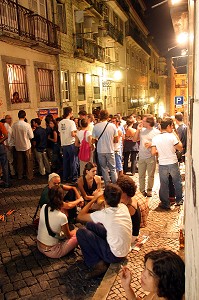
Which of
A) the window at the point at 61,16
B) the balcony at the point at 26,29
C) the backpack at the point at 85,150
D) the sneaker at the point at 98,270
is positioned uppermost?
the window at the point at 61,16

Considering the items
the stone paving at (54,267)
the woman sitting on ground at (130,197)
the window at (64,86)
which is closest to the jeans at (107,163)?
the stone paving at (54,267)

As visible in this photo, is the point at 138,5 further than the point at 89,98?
Yes

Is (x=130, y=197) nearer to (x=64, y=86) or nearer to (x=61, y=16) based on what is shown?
(x=64, y=86)

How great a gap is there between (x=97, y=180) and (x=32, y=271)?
233 centimetres

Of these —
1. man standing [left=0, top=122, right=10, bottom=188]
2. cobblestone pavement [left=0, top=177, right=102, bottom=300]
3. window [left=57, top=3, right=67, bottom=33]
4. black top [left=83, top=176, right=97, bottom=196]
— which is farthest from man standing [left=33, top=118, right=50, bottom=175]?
window [left=57, top=3, right=67, bottom=33]

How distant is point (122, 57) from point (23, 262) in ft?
83.8

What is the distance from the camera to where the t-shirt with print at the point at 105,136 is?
23.0 feet

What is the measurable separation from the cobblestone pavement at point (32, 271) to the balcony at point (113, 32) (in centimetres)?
1954

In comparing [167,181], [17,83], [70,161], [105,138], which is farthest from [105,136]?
[17,83]

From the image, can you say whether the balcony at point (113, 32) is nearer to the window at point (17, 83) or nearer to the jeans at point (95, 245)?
the window at point (17, 83)

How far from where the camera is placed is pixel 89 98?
59.8 ft

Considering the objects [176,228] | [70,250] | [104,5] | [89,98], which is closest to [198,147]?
[70,250]

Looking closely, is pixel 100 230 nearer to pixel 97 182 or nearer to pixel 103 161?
pixel 97 182

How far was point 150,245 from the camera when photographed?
15.2ft
